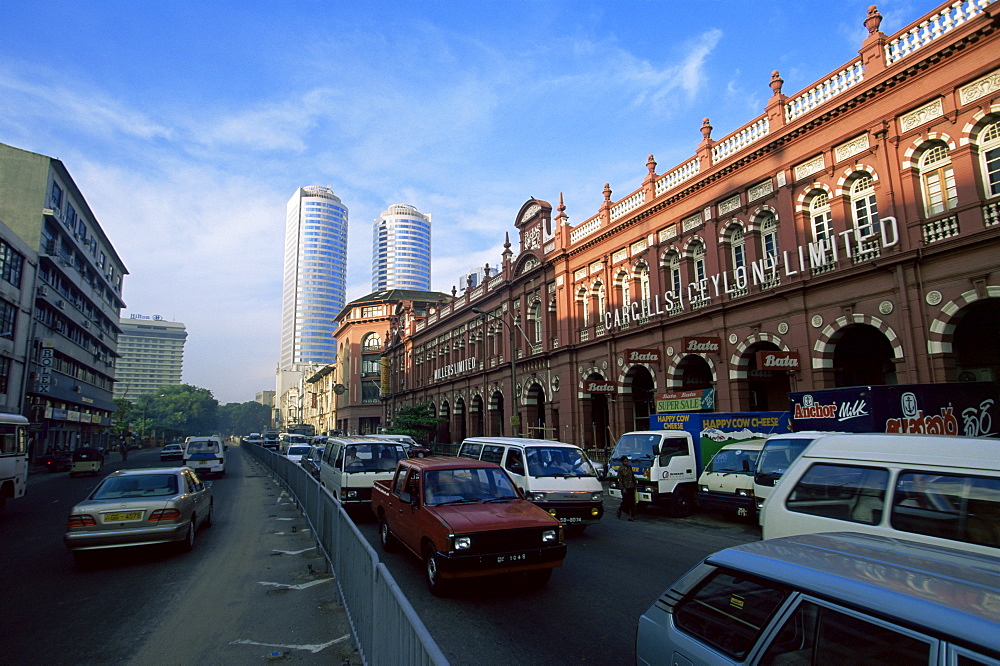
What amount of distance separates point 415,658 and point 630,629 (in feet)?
13.3

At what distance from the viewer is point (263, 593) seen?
7676mm

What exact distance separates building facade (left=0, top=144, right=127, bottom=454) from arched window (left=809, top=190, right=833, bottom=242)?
37.6 m

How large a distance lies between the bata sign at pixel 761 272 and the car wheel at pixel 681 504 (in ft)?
28.7

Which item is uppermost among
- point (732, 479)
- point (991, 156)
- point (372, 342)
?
point (372, 342)

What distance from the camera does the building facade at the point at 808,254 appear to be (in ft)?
50.3

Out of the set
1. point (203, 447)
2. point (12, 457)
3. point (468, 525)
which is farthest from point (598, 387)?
point (12, 457)

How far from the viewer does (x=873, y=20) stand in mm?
17719

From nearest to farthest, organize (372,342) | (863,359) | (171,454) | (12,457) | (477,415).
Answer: (12,457) < (863,359) < (171,454) < (477,415) < (372,342)

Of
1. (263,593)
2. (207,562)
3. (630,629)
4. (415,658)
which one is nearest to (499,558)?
(630,629)

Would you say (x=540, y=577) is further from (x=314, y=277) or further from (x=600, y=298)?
(x=314, y=277)

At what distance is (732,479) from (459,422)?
36.2 meters

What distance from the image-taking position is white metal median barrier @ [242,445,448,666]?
3.01 metres

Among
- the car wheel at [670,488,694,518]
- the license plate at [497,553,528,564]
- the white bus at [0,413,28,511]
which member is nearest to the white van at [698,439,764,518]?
the car wheel at [670,488,694,518]

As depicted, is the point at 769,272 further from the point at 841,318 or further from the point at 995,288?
the point at 995,288
